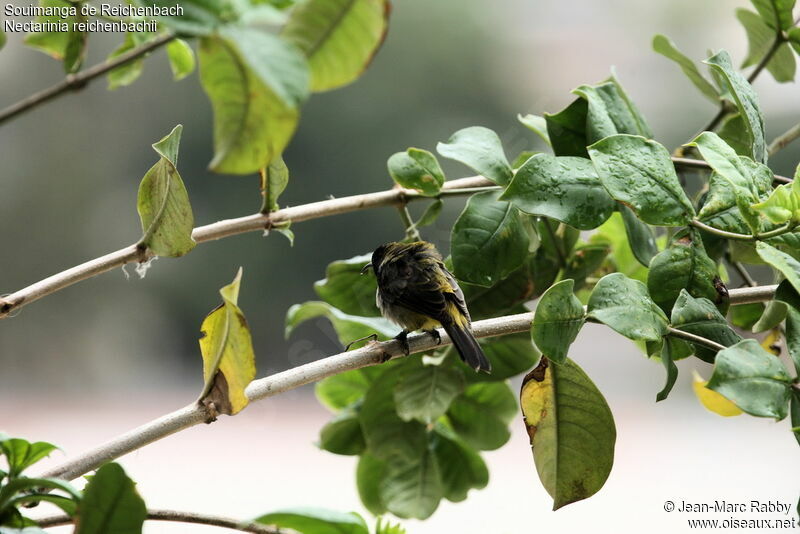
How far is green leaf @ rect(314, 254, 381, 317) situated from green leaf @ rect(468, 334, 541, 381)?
155mm

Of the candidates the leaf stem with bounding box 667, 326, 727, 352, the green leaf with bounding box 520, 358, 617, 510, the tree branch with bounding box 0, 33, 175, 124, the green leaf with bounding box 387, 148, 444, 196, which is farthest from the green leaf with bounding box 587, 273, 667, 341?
the tree branch with bounding box 0, 33, 175, 124

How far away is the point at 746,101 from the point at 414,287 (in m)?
0.63

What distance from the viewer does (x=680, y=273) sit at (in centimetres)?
58

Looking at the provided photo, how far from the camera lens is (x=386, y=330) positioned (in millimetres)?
890

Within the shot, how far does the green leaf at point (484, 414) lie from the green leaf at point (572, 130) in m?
0.33

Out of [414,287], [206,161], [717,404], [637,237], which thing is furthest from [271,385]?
[206,161]

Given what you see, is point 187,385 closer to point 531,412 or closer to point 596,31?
point 596,31

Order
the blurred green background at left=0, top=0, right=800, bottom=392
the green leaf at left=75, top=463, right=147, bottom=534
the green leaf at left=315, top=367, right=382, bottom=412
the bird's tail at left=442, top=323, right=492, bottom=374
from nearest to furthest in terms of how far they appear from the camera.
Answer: the green leaf at left=75, top=463, right=147, bottom=534
the bird's tail at left=442, top=323, right=492, bottom=374
the green leaf at left=315, top=367, right=382, bottom=412
the blurred green background at left=0, top=0, right=800, bottom=392

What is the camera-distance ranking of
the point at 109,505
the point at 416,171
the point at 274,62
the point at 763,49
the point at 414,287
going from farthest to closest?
the point at 414,287
the point at 763,49
the point at 416,171
the point at 109,505
the point at 274,62

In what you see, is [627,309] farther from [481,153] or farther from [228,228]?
[228,228]

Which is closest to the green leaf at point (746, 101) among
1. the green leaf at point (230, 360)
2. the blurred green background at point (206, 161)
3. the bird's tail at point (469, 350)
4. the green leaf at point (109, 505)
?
the bird's tail at point (469, 350)

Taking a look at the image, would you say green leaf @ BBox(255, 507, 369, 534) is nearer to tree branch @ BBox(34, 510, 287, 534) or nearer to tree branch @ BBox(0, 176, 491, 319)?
tree branch @ BBox(34, 510, 287, 534)

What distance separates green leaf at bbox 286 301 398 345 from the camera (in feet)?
2.73

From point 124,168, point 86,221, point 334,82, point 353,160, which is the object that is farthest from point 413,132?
point 334,82
